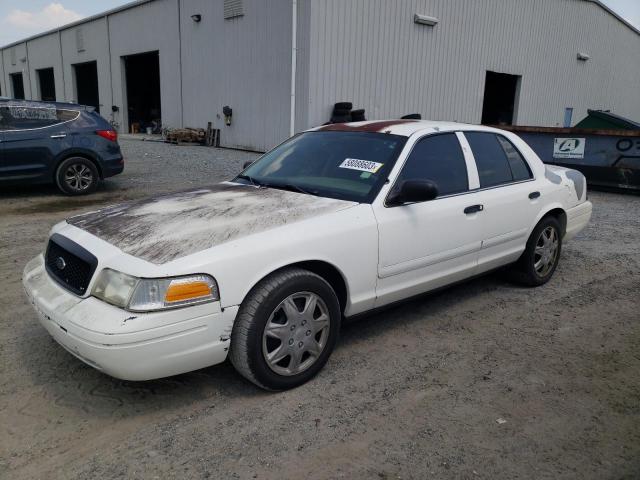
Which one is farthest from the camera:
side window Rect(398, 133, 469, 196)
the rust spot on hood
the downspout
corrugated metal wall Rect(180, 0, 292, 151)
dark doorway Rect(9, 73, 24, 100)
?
dark doorway Rect(9, 73, 24, 100)

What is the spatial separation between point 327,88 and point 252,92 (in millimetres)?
2786

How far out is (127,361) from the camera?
275 cm

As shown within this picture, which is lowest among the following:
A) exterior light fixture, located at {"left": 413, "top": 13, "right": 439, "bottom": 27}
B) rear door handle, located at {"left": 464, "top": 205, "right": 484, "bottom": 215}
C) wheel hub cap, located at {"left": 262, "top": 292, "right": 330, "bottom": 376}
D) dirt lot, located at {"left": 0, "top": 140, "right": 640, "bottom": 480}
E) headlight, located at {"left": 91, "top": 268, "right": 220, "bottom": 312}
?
dirt lot, located at {"left": 0, "top": 140, "right": 640, "bottom": 480}

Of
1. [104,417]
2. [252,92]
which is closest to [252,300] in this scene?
[104,417]

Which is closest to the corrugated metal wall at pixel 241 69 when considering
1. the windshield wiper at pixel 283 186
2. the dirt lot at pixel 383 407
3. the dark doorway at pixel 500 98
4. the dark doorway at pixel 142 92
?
the dark doorway at pixel 142 92

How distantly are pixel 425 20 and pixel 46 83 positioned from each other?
25.7 metres

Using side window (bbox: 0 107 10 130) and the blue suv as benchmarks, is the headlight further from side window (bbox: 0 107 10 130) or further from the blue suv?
side window (bbox: 0 107 10 130)

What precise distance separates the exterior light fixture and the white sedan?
12.7 m

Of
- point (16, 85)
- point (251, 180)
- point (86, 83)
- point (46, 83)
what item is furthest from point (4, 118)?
point (16, 85)

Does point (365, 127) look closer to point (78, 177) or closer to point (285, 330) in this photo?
point (285, 330)

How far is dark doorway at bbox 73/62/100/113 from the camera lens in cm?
2842

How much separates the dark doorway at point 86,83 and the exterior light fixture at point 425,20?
18299mm

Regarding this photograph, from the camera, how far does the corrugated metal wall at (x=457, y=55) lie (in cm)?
1481

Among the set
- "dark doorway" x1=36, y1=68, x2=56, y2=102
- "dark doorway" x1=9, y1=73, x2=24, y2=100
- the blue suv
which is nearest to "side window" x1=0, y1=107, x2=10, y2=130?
the blue suv
